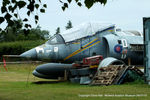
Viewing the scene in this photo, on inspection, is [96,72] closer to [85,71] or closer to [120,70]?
[85,71]

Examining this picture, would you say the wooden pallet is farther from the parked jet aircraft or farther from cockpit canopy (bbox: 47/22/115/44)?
cockpit canopy (bbox: 47/22/115/44)

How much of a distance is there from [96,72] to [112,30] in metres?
3.26

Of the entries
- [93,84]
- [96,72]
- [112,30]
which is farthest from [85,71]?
[112,30]

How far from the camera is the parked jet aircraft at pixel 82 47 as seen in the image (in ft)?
49.0

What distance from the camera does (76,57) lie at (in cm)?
1525

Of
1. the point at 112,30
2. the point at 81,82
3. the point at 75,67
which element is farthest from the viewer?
the point at 112,30

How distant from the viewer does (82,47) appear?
49.9 ft

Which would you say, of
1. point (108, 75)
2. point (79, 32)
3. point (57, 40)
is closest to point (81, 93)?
point (108, 75)

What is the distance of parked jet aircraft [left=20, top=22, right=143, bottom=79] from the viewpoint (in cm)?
1492

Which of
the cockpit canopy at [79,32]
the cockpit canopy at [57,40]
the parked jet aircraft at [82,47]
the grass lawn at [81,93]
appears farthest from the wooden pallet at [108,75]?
the cockpit canopy at [57,40]

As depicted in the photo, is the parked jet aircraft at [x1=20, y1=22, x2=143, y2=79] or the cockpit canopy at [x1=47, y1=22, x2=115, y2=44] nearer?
the parked jet aircraft at [x1=20, y1=22, x2=143, y2=79]

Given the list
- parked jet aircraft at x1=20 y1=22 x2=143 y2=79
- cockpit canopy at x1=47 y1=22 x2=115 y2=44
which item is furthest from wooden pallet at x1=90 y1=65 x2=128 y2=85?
cockpit canopy at x1=47 y1=22 x2=115 y2=44

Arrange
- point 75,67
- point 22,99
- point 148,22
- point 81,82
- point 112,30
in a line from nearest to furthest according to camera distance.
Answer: point 22,99
point 148,22
point 81,82
point 75,67
point 112,30

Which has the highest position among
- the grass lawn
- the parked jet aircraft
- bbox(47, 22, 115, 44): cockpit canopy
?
bbox(47, 22, 115, 44): cockpit canopy
